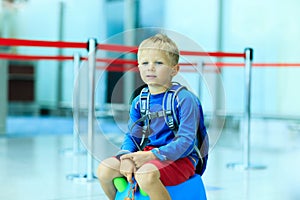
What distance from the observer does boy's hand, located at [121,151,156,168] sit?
6.62 ft

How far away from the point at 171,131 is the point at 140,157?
0.55 ft

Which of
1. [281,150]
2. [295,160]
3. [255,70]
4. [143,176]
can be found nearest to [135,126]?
[143,176]

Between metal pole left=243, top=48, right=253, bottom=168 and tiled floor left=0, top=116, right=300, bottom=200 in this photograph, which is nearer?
tiled floor left=0, top=116, right=300, bottom=200

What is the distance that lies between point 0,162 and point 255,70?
4609 millimetres

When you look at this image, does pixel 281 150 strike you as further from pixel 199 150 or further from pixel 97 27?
pixel 97 27

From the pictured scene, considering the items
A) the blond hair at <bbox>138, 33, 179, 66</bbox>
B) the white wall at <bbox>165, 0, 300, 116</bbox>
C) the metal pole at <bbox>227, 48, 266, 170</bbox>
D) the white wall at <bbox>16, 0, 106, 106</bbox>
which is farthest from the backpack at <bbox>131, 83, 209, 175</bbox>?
the white wall at <bbox>16, 0, 106, 106</bbox>

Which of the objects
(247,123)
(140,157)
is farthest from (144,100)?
(247,123)

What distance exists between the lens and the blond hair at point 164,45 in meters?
2.03

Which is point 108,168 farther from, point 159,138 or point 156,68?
point 156,68

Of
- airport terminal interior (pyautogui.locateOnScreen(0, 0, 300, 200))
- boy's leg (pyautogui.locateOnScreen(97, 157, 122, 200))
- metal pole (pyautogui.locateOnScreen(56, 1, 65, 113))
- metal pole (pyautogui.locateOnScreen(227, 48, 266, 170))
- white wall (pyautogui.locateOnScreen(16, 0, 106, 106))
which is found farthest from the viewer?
metal pole (pyautogui.locateOnScreen(56, 1, 65, 113))

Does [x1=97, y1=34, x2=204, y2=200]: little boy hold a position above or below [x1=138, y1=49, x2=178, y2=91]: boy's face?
below

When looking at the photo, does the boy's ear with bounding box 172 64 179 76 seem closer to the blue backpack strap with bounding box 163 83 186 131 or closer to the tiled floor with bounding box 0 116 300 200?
the blue backpack strap with bounding box 163 83 186 131

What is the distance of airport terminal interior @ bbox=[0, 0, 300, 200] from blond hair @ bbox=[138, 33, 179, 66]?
31 mm

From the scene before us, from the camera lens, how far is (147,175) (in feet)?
6.62
